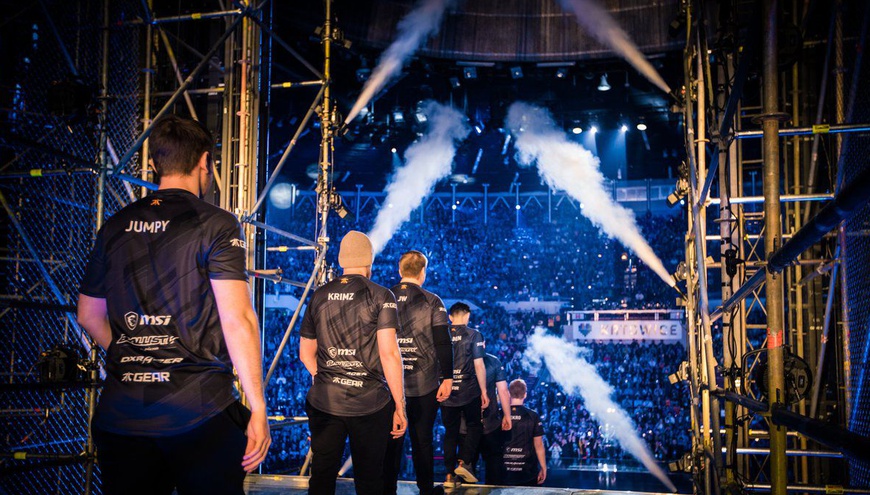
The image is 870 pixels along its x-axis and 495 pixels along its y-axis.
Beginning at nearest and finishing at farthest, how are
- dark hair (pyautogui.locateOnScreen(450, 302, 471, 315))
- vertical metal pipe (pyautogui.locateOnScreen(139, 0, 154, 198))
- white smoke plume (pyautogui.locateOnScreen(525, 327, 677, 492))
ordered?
vertical metal pipe (pyautogui.locateOnScreen(139, 0, 154, 198)) < dark hair (pyautogui.locateOnScreen(450, 302, 471, 315)) < white smoke plume (pyautogui.locateOnScreen(525, 327, 677, 492))

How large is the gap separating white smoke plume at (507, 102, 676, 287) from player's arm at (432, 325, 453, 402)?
11361mm

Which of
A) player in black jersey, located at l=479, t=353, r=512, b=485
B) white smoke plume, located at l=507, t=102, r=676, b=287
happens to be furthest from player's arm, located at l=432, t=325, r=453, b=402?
white smoke plume, located at l=507, t=102, r=676, b=287

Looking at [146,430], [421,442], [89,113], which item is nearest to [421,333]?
[421,442]

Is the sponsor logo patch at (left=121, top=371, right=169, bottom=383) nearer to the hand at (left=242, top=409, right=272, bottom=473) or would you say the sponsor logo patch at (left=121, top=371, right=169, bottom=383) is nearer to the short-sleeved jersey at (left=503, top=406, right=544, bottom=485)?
the hand at (left=242, top=409, right=272, bottom=473)

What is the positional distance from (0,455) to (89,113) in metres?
2.74

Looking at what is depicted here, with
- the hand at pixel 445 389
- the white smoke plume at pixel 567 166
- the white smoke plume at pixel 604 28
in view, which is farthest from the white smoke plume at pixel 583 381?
the hand at pixel 445 389

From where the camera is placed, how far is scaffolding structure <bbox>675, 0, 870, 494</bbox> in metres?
2.93

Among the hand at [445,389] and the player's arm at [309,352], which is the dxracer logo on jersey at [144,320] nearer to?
the player's arm at [309,352]

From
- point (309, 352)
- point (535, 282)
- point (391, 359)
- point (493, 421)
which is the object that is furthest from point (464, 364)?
point (535, 282)

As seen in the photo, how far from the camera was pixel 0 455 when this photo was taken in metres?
4.84

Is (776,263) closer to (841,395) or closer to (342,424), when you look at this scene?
(342,424)

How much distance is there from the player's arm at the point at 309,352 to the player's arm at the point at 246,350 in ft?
7.95

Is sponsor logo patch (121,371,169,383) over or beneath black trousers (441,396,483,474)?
over

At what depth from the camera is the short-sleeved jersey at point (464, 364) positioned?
7.44 metres
